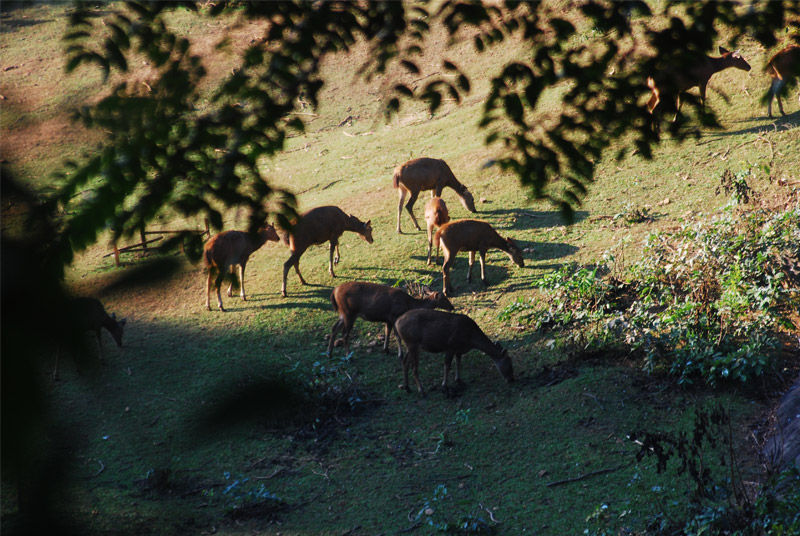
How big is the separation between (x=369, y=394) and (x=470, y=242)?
9.33 feet

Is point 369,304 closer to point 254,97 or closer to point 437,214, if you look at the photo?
point 437,214

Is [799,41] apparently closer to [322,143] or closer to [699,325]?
[699,325]

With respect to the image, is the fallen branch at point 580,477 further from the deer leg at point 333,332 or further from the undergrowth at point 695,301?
the deer leg at point 333,332

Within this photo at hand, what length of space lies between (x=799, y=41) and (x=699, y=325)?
10.6 feet

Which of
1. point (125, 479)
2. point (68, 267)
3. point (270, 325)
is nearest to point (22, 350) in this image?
point (68, 267)

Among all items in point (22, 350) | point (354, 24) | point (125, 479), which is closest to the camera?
point (22, 350)

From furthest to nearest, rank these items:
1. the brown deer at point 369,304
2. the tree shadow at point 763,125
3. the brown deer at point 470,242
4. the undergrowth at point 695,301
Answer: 1. the tree shadow at point 763,125
2. the brown deer at point 470,242
3. the brown deer at point 369,304
4. the undergrowth at point 695,301

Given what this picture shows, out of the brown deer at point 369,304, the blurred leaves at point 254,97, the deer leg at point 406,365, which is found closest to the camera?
the blurred leaves at point 254,97

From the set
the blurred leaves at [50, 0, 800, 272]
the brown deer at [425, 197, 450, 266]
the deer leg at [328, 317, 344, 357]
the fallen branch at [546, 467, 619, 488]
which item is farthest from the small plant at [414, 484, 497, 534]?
the brown deer at [425, 197, 450, 266]

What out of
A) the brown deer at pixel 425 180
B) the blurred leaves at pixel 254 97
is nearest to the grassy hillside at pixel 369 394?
the blurred leaves at pixel 254 97

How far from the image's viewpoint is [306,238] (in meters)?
10.7

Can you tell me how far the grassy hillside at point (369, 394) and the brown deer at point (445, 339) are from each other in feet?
0.86

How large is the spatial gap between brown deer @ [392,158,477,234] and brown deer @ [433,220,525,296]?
1988mm

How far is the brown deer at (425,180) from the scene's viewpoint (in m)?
12.1
